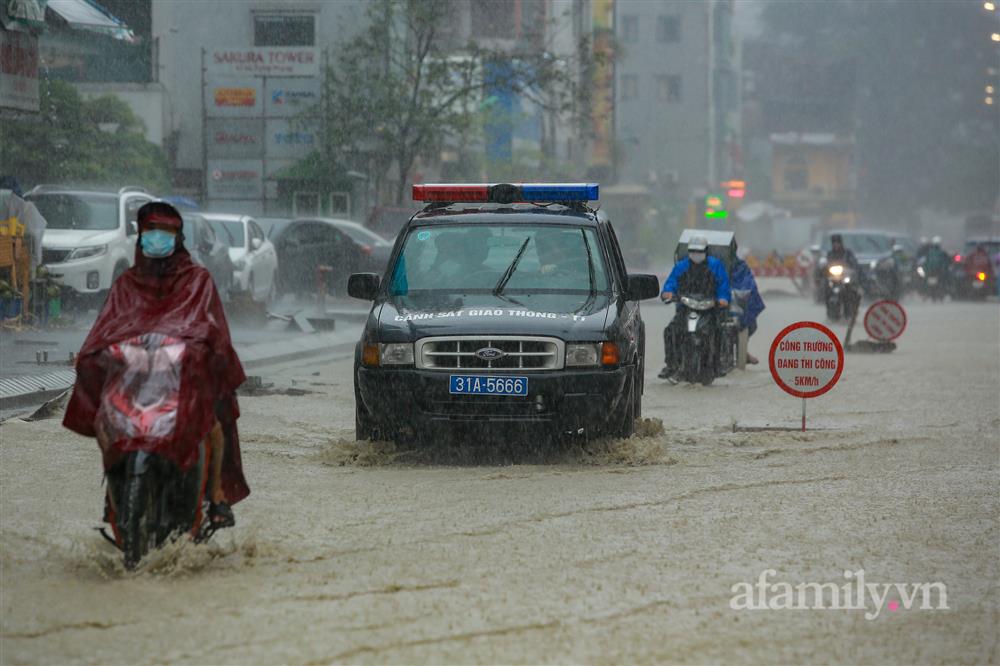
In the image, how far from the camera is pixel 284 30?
46.0 m

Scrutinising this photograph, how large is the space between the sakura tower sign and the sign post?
31.6 metres

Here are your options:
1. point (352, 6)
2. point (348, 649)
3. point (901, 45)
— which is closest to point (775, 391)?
point (348, 649)

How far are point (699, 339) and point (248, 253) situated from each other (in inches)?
473

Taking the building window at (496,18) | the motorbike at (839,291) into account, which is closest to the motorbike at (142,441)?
the motorbike at (839,291)

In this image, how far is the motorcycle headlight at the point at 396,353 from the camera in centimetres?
1054

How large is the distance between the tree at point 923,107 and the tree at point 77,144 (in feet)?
226

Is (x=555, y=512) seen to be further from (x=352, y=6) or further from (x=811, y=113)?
(x=811, y=113)

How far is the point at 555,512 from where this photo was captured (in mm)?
8734

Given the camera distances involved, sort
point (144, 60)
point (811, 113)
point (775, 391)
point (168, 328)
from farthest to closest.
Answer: point (811, 113)
point (144, 60)
point (775, 391)
point (168, 328)

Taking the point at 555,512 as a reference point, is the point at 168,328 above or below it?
above

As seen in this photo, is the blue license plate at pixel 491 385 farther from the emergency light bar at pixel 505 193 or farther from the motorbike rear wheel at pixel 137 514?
the motorbike rear wheel at pixel 137 514

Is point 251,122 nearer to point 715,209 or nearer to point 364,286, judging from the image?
point 715,209

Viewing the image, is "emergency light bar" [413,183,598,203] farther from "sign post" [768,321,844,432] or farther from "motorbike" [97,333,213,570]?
"motorbike" [97,333,213,570]

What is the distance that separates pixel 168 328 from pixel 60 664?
1.64m
